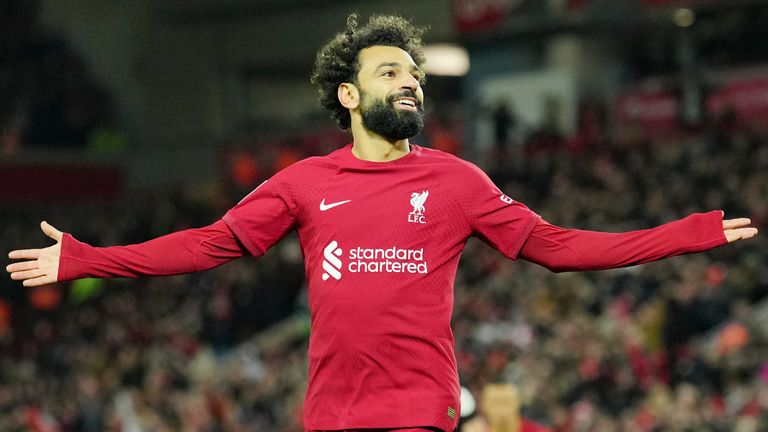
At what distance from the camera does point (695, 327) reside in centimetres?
1342

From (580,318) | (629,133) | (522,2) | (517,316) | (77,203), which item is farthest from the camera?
(77,203)

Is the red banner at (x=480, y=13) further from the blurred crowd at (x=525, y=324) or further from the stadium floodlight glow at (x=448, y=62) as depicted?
the stadium floodlight glow at (x=448, y=62)

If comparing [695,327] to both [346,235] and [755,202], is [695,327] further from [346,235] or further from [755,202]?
[346,235]

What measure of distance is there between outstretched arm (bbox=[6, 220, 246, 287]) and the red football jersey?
149 mm

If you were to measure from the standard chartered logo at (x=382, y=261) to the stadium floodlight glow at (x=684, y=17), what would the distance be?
16.6 meters

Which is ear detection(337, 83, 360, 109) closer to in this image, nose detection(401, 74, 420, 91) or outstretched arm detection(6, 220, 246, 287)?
nose detection(401, 74, 420, 91)

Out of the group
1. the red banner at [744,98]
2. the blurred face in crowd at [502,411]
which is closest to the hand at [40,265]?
the blurred face in crowd at [502,411]

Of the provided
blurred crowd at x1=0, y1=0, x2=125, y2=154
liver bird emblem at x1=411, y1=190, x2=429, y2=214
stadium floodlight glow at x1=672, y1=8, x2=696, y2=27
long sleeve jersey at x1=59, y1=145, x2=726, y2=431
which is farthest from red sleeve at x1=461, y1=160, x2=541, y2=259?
blurred crowd at x1=0, y1=0, x2=125, y2=154

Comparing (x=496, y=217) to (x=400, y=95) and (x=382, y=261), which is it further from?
(x=400, y=95)

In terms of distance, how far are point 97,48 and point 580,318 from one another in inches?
737

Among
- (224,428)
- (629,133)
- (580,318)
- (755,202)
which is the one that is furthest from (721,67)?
(224,428)

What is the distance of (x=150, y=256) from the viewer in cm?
457

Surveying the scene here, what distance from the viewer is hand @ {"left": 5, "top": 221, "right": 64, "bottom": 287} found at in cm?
452

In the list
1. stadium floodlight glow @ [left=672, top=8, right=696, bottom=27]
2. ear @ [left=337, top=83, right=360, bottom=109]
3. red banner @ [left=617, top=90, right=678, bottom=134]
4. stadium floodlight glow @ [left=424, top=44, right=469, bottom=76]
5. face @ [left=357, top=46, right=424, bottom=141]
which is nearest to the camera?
face @ [left=357, top=46, right=424, bottom=141]
